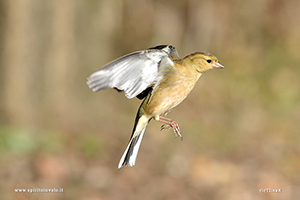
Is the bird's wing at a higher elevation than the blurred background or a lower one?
lower

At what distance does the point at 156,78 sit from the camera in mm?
2914

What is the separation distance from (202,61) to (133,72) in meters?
0.46

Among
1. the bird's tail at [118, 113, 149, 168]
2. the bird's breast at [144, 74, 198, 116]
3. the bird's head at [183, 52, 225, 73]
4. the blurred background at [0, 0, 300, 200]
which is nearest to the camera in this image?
the bird's head at [183, 52, 225, 73]

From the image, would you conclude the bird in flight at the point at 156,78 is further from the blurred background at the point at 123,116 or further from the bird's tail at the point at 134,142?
the blurred background at the point at 123,116

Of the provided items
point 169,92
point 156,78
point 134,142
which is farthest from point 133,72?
point 134,142

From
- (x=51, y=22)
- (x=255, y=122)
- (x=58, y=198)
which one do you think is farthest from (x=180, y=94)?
(x=255, y=122)

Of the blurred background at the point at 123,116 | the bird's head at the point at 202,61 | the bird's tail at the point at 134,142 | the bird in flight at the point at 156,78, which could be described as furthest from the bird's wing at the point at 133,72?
the blurred background at the point at 123,116

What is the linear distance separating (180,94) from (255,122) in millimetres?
7873

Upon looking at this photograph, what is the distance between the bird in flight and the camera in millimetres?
2629

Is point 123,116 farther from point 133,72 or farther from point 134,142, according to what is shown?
point 133,72

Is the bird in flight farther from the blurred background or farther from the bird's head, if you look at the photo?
the blurred background

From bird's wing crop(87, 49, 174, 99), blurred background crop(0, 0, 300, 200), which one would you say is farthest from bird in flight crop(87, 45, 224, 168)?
blurred background crop(0, 0, 300, 200)

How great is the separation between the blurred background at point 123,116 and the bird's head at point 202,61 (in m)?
4.51

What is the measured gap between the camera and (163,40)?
10852mm
